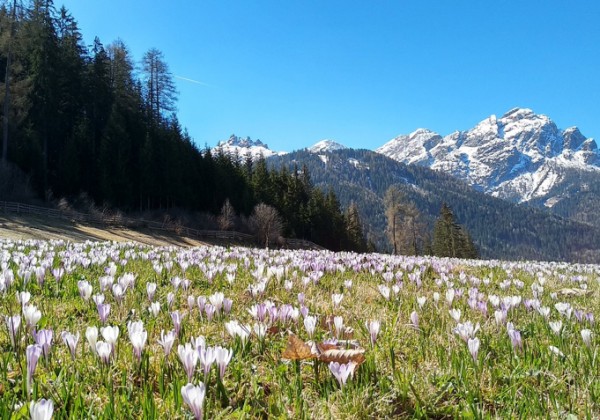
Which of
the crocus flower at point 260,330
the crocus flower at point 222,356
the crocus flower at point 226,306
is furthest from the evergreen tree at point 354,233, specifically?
the crocus flower at point 222,356

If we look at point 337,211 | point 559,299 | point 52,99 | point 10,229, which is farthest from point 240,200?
point 559,299

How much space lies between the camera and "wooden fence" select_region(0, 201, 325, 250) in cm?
3381

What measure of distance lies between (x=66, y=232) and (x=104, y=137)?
19.1 metres

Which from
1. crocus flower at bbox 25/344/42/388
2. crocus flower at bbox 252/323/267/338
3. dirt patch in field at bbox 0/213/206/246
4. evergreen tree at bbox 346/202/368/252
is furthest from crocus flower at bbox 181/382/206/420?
evergreen tree at bbox 346/202/368/252

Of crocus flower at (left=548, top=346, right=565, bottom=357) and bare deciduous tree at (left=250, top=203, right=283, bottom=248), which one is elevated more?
bare deciduous tree at (left=250, top=203, right=283, bottom=248)

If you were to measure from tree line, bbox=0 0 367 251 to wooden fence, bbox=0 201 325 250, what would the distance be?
2436mm

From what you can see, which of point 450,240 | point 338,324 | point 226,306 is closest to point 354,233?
point 450,240

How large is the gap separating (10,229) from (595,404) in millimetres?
32749

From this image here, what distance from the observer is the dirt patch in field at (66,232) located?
2731 cm

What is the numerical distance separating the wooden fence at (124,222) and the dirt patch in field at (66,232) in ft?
3.10

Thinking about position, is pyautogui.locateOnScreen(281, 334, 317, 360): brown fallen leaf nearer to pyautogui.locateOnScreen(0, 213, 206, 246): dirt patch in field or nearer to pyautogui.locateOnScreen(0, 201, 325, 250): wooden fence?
pyautogui.locateOnScreen(0, 213, 206, 246): dirt patch in field

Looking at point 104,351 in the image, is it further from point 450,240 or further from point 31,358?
point 450,240

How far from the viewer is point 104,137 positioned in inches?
1822

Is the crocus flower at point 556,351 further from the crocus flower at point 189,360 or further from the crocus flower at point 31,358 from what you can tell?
the crocus flower at point 31,358
